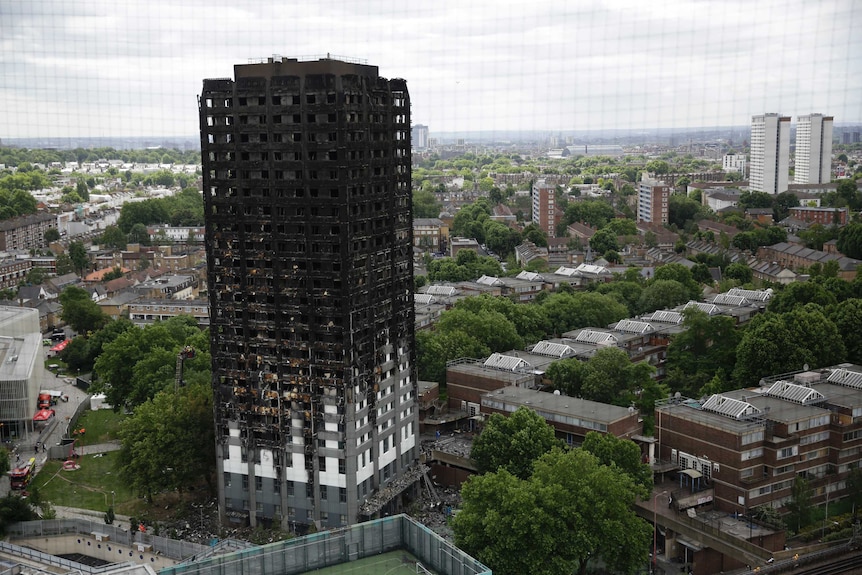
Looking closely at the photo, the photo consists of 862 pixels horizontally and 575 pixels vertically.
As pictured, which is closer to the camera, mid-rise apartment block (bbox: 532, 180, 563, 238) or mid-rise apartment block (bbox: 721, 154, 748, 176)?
mid-rise apartment block (bbox: 532, 180, 563, 238)

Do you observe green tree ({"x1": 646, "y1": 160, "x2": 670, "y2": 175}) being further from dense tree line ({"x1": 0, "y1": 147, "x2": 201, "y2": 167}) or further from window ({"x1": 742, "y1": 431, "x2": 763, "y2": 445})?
window ({"x1": 742, "y1": 431, "x2": 763, "y2": 445})

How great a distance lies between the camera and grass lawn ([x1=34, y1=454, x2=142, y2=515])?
9.21 meters

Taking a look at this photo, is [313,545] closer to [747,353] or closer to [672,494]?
[672,494]

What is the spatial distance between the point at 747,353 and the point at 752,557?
4261 mm

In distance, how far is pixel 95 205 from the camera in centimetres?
3238

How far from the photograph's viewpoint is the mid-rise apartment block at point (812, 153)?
87.0 ft

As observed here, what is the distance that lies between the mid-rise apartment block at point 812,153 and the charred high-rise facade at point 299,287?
67.1ft

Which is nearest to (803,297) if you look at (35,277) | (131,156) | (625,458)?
(625,458)

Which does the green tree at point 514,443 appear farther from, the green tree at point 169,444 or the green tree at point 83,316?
the green tree at point 83,316

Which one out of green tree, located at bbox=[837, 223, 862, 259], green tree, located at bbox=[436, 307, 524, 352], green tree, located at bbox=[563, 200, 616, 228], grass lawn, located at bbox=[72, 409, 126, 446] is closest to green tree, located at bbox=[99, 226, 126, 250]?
green tree, located at bbox=[563, 200, 616, 228]

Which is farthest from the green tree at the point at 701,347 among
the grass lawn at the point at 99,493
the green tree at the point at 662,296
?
the grass lawn at the point at 99,493

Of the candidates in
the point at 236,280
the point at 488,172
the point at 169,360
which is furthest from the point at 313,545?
the point at 488,172

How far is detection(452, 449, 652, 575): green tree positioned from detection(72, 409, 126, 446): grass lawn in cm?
558

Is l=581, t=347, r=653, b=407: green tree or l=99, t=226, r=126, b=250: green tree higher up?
l=99, t=226, r=126, b=250: green tree
